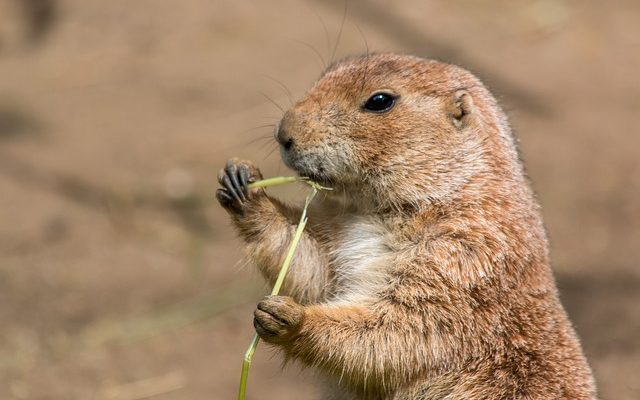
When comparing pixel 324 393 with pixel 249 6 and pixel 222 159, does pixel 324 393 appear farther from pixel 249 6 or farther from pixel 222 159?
pixel 249 6

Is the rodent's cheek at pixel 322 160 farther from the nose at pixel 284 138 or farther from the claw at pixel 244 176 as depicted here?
the claw at pixel 244 176

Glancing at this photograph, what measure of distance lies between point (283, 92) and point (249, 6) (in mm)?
1547

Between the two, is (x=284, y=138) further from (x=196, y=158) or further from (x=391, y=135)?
(x=196, y=158)

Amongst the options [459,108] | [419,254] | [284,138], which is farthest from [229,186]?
[459,108]

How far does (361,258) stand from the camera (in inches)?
177

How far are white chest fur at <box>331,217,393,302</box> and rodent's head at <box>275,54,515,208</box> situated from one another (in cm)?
12

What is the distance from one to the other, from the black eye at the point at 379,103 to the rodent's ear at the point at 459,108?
25 centimetres

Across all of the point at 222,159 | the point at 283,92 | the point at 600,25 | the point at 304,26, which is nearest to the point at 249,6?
the point at 304,26

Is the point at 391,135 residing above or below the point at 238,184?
Result: above

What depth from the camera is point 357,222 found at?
459 cm

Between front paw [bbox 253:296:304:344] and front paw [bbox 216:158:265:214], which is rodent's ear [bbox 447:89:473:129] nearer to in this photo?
front paw [bbox 216:158:265:214]

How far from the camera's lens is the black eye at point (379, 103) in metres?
4.49

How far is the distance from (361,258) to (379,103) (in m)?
0.65

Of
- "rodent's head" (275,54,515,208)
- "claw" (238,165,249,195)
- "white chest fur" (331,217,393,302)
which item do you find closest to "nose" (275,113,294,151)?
"rodent's head" (275,54,515,208)
